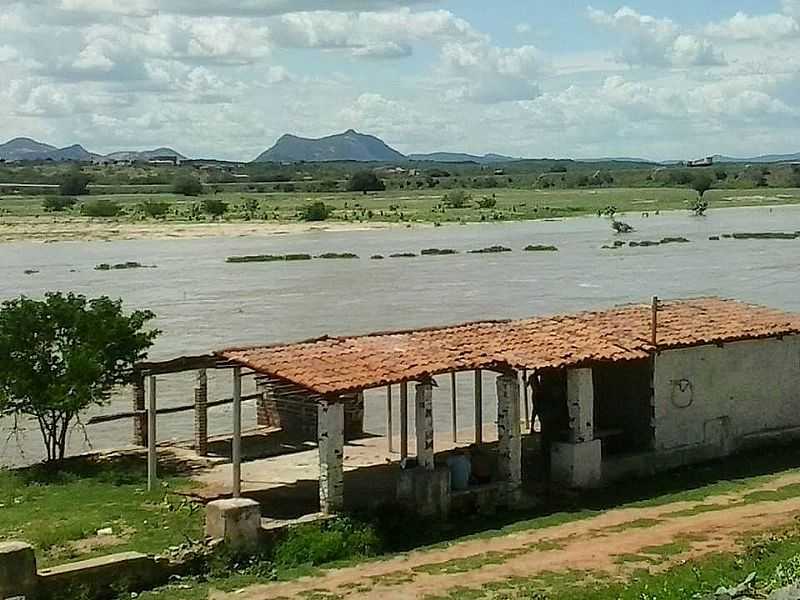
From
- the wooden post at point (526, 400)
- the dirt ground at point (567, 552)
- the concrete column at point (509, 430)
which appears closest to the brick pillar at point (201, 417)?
the wooden post at point (526, 400)

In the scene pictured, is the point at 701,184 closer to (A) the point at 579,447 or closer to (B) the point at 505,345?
(B) the point at 505,345

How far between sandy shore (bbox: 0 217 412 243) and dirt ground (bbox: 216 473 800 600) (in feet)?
199

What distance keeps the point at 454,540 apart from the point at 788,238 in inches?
2468

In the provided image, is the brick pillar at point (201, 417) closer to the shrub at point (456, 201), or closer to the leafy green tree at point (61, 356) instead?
the leafy green tree at point (61, 356)

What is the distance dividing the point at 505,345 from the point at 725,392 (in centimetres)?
378

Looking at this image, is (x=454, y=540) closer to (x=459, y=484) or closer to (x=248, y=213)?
(x=459, y=484)

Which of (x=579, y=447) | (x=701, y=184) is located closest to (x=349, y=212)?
(x=701, y=184)

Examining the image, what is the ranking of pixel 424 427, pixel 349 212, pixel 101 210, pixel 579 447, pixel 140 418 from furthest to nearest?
pixel 349 212 < pixel 101 210 < pixel 140 418 < pixel 579 447 < pixel 424 427

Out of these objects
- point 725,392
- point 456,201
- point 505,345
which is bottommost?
point 725,392

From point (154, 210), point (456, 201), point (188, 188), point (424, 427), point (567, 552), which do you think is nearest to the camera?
point (567, 552)

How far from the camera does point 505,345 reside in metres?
18.3

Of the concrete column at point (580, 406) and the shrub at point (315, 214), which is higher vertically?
the shrub at point (315, 214)

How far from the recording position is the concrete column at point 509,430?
1716 centimetres

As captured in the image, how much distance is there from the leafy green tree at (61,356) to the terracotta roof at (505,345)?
313cm
